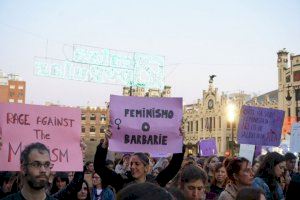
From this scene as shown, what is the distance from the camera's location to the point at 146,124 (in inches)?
255

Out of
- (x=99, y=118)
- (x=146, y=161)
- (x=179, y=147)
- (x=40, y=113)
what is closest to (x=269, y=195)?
(x=179, y=147)

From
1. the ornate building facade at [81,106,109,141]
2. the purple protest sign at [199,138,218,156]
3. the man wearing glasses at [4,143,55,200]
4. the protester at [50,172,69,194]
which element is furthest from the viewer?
the ornate building facade at [81,106,109,141]

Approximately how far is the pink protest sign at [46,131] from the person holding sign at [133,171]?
27 cm

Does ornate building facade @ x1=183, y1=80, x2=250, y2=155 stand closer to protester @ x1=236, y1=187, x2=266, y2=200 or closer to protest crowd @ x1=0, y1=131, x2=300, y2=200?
protest crowd @ x1=0, y1=131, x2=300, y2=200

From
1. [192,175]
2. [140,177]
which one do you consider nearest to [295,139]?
[140,177]

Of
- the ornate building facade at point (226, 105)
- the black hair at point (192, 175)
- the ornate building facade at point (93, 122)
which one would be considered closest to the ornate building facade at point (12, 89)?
the ornate building facade at point (93, 122)

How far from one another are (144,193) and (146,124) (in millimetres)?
4809

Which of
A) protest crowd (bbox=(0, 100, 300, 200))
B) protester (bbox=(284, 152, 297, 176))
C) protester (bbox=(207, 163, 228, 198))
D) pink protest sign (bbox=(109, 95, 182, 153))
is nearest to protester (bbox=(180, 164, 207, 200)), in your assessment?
protest crowd (bbox=(0, 100, 300, 200))

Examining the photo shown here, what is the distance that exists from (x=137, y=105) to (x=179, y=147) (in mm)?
863

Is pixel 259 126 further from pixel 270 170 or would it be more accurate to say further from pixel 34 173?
pixel 34 173

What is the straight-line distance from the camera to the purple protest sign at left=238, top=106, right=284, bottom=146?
891 centimetres

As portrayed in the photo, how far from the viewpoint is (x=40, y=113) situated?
571 cm

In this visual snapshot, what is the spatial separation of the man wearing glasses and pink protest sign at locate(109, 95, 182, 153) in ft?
7.73

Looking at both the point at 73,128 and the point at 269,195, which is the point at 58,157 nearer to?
the point at 73,128
